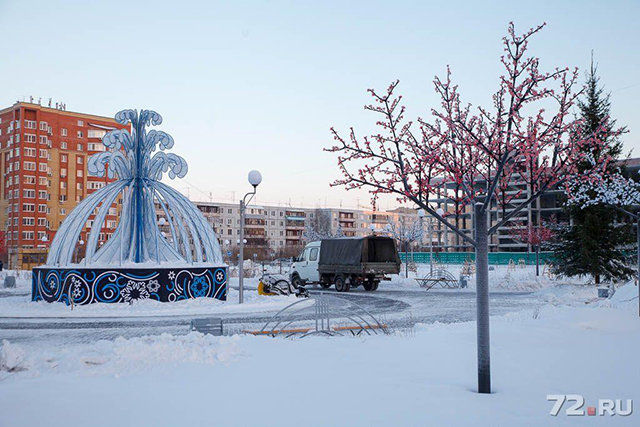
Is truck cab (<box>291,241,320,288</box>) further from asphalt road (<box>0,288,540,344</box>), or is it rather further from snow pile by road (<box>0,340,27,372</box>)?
snow pile by road (<box>0,340,27,372</box>)

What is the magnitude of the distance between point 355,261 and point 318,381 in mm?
20547

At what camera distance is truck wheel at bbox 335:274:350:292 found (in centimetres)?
2841

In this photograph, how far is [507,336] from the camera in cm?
1030

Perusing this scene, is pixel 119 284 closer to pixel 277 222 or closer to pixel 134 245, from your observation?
pixel 134 245

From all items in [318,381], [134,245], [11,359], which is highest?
[134,245]

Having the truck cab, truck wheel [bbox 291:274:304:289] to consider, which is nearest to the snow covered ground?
the truck cab

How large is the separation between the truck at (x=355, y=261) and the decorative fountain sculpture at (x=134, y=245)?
28.2 ft

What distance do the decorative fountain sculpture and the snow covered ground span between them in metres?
9.79

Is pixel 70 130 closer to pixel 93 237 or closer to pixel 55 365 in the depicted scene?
pixel 93 237

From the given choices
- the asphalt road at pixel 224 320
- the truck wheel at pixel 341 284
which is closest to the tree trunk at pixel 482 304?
the asphalt road at pixel 224 320

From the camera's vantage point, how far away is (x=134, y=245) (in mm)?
20156

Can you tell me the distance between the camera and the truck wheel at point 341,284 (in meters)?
28.4

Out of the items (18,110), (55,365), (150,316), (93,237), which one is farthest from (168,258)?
(18,110)

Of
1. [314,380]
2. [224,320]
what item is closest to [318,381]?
[314,380]
